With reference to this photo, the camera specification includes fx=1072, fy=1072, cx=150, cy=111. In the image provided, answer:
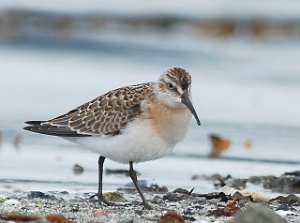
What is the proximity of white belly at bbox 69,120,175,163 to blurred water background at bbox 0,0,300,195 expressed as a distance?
78 centimetres

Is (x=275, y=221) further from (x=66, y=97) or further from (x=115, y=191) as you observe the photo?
(x=66, y=97)

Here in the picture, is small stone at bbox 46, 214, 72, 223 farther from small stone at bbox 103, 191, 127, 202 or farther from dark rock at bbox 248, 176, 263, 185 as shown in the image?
dark rock at bbox 248, 176, 263, 185

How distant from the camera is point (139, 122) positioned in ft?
25.8

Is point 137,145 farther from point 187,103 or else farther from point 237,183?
point 237,183

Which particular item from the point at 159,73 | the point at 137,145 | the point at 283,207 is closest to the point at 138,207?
the point at 137,145

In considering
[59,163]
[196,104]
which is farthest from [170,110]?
[196,104]

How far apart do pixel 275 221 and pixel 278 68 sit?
799 cm

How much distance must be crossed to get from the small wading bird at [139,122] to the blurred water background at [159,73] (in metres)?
0.60

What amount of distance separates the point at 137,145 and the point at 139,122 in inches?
7.9

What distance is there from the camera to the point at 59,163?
9445 mm

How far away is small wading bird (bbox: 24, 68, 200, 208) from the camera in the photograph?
25.6 feet

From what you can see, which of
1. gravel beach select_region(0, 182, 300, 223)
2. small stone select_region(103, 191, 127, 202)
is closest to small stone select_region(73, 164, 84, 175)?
gravel beach select_region(0, 182, 300, 223)

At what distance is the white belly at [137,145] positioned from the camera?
777 centimetres

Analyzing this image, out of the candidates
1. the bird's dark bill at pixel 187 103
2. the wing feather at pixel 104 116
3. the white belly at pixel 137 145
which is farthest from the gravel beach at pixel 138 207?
the bird's dark bill at pixel 187 103
